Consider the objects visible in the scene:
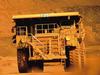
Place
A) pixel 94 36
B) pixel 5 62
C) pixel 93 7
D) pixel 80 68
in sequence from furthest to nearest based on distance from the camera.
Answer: pixel 93 7, pixel 94 36, pixel 5 62, pixel 80 68

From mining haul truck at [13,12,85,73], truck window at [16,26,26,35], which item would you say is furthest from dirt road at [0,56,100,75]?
truck window at [16,26,26,35]

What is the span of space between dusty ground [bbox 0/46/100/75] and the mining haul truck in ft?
1.74

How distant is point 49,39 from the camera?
98.6 feet

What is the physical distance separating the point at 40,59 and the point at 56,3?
24.5m

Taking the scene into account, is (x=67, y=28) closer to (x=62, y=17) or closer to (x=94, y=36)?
(x=62, y=17)

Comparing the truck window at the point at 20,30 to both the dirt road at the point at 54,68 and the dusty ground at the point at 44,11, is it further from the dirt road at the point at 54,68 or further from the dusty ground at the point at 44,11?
the dusty ground at the point at 44,11

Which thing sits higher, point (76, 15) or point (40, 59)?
point (76, 15)

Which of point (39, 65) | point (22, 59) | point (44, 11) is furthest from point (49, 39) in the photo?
point (44, 11)

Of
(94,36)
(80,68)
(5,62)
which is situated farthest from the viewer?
(94,36)

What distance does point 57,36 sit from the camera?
30141mm

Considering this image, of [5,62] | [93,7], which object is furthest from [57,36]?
[93,7]

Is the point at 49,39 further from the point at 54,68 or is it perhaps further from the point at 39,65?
the point at 39,65

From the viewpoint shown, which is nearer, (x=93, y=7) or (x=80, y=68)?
(x=80, y=68)

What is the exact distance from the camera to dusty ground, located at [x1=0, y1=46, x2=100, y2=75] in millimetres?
27105
